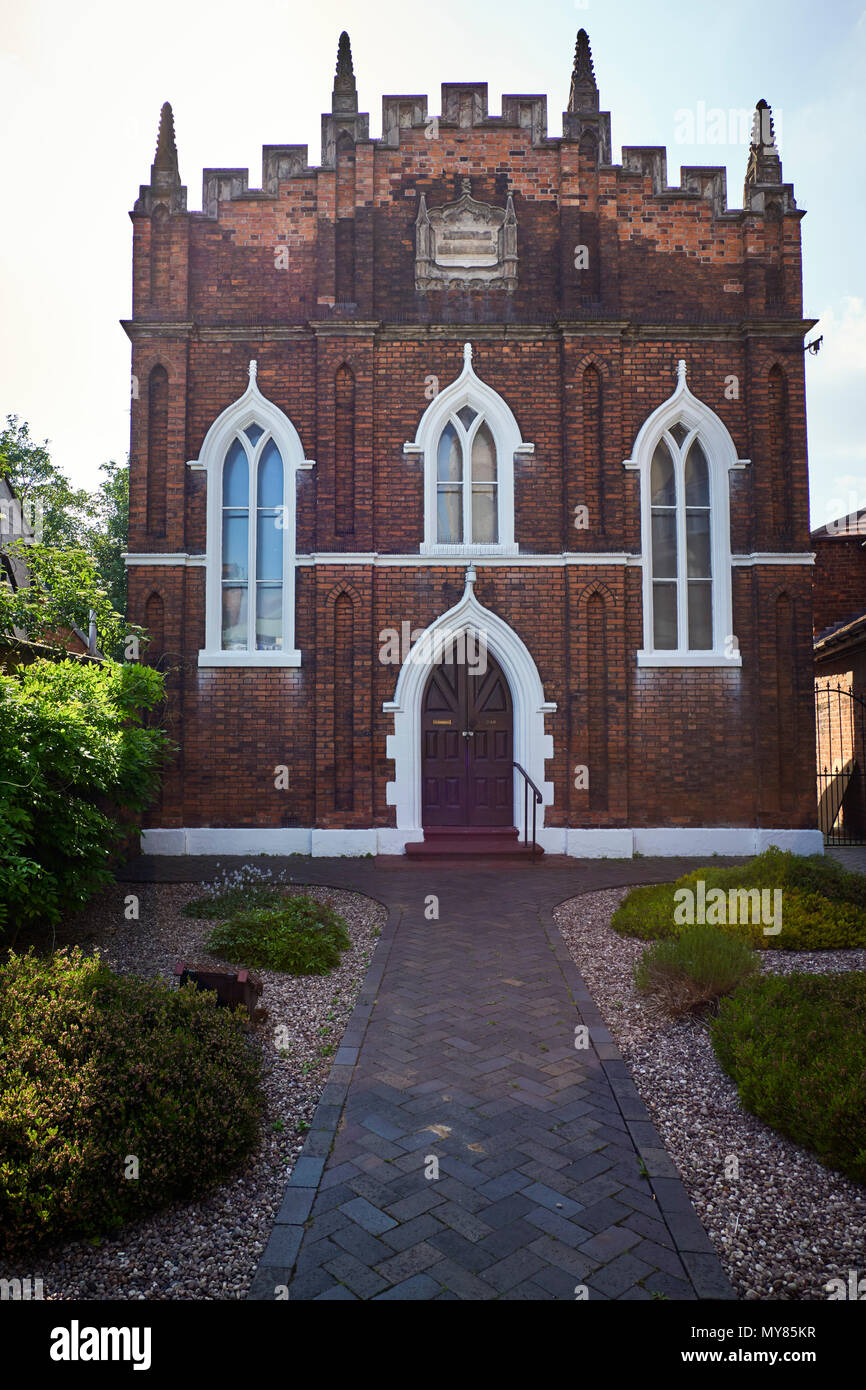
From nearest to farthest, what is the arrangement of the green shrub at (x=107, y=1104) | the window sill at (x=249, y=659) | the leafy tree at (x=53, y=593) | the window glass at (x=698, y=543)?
the green shrub at (x=107, y=1104)
the leafy tree at (x=53, y=593)
the window sill at (x=249, y=659)
the window glass at (x=698, y=543)

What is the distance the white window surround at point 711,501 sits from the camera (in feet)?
38.4

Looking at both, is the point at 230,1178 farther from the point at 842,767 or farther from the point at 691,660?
the point at 842,767

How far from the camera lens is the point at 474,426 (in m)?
11.8

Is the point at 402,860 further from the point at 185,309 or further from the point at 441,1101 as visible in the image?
the point at 185,309

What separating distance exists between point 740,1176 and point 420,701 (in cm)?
851

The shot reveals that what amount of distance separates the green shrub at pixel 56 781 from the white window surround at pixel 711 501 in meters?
7.67

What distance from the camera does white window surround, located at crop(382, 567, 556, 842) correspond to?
450 inches

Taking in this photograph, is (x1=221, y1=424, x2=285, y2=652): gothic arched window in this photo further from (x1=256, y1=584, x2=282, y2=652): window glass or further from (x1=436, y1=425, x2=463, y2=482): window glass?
(x1=436, y1=425, x2=463, y2=482): window glass

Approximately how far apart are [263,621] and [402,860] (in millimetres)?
4232

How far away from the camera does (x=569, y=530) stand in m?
11.5

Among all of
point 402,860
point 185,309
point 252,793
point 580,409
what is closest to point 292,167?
point 185,309

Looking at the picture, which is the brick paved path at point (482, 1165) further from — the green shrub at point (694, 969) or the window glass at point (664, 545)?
the window glass at point (664, 545)

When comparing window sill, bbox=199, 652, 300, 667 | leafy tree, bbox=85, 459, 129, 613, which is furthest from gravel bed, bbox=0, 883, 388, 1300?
leafy tree, bbox=85, 459, 129, 613

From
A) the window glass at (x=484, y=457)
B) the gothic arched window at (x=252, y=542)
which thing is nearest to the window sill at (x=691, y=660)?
the window glass at (x=484, y=457)
